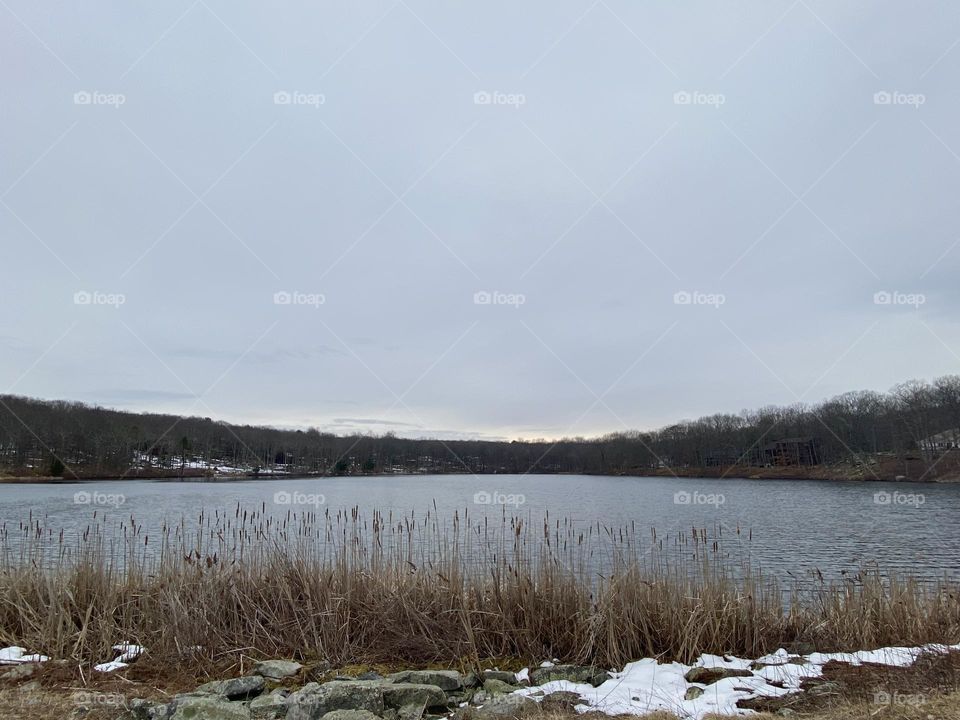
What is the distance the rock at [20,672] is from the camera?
6105 mm

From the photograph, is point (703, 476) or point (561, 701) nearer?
point (561, 701)

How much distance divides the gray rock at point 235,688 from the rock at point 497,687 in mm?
2378

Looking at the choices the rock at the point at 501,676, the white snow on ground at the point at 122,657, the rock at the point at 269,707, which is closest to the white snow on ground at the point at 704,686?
the rock at the point at 501,676

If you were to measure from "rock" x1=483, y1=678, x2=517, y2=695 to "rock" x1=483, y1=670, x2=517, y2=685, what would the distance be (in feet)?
0.47

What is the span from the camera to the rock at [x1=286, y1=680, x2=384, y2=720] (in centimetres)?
514

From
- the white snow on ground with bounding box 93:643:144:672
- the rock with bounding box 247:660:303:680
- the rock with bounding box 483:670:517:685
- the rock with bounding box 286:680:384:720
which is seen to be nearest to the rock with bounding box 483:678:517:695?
the rock with bounding box 483:670:517:685

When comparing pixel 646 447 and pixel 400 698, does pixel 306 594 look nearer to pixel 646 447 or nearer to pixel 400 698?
pixel 400 698

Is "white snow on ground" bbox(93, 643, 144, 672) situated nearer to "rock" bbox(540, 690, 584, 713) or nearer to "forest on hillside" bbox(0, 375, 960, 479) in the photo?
"rock" bbox(540, 690, 584, 713)

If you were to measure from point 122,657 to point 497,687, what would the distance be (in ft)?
14.8

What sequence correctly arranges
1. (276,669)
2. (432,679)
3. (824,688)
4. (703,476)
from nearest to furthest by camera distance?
(824,688), (432,679), (276,669), (703,476)

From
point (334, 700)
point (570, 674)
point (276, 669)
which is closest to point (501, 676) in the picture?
point (570, 674)

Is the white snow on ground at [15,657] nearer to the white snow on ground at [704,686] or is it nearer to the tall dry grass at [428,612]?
the tall dry grass at [428,612]

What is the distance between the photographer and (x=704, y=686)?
6.04m

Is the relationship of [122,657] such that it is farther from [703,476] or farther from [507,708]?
[703,476]
